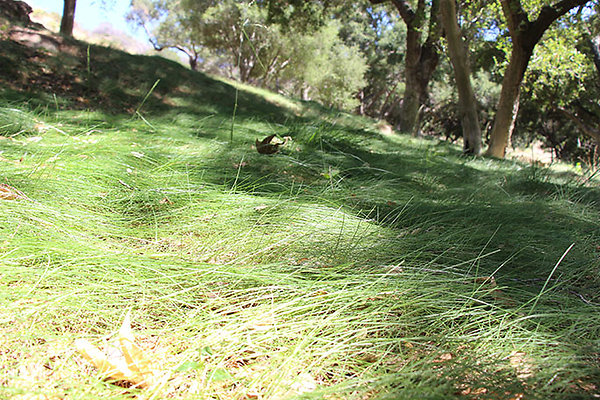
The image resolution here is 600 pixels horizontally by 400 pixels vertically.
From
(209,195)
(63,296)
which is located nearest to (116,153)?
(209,195)

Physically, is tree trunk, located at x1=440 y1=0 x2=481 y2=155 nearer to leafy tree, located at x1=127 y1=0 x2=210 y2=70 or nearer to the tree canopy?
the tree canopy

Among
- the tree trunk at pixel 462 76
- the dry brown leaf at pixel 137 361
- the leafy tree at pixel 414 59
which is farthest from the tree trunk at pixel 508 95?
the dry brown leaf at pixel 137 361

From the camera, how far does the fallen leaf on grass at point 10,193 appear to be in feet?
5.04

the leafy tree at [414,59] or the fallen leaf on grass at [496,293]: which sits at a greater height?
the leafy tree at [414,59]

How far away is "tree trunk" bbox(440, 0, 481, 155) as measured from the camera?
20.3 ft

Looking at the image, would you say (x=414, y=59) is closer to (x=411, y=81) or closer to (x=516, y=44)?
(x=411, y=81)

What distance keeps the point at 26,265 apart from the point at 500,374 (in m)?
1.34

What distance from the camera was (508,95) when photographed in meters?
7.09

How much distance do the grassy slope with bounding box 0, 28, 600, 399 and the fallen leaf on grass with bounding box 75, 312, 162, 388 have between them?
30 mm

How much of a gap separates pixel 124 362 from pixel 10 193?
1.14 m

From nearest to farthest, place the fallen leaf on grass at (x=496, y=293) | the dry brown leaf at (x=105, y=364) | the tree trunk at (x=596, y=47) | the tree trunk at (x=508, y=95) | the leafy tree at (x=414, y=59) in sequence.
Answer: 1. the dry brown leaf at (x=105, y=364)
2. the fallen leaf on grass at (x=496, y=293)
3. the tree trunk at (x=508, y=95)
4. the leafy tree at (x=414, y=59)
5. the tree trunk at (x=596, y=47)

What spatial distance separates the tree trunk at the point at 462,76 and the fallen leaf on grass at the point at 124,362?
647 centimetres

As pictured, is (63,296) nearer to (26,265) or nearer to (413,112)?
(26,265)

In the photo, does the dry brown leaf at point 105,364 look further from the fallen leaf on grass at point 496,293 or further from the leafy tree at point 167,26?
the leafy tree at point 167,26
